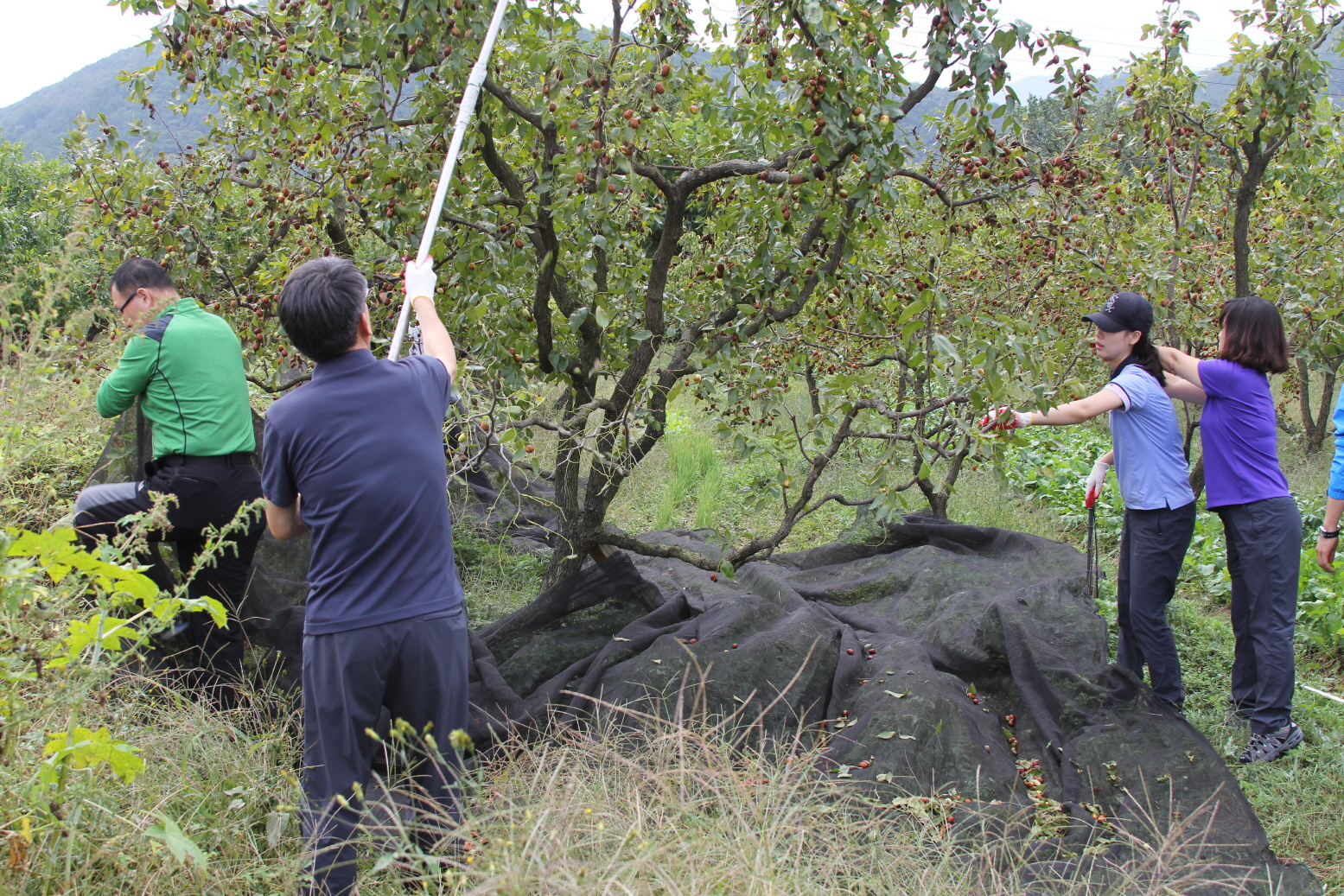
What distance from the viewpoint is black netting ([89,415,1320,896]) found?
2.49 m

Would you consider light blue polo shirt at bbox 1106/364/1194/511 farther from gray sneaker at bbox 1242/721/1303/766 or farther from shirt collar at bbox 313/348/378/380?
shirt collar at bbox 313/348/378/380

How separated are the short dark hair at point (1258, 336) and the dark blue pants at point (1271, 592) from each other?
48 cm

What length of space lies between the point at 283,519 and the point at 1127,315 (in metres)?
2.80

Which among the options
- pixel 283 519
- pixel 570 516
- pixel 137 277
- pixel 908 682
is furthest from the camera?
pixel 570 516

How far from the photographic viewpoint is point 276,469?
1895 millimetres

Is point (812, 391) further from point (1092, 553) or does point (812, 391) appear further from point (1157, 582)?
point (1157, 582)

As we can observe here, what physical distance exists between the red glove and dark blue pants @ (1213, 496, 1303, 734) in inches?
36.1

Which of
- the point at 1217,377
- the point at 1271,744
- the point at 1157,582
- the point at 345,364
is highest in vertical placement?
the point at 345,364

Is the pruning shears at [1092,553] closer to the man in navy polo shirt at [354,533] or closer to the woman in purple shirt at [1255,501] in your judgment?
the woman in purple shirt at [1255,501]

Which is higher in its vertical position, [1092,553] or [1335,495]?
[1335,495]

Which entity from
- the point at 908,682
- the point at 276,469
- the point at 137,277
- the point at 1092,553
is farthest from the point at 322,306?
the point at 1092,553

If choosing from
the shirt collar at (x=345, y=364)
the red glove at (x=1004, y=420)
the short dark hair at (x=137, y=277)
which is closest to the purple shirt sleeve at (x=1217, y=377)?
the red glove at (x=1004, y=420)

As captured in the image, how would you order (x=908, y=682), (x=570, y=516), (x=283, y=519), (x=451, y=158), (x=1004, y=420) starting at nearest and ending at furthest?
(x=283, y=519) → (x=451, y=158) → (x=1004, y=420) → (x=908, y=682) → (x=570, y=516)

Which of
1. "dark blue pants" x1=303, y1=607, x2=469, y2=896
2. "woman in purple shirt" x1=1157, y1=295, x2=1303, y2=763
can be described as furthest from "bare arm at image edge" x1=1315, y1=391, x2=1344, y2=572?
"dark blue pants" x1=303, y1=607, x2=469, y2=896
